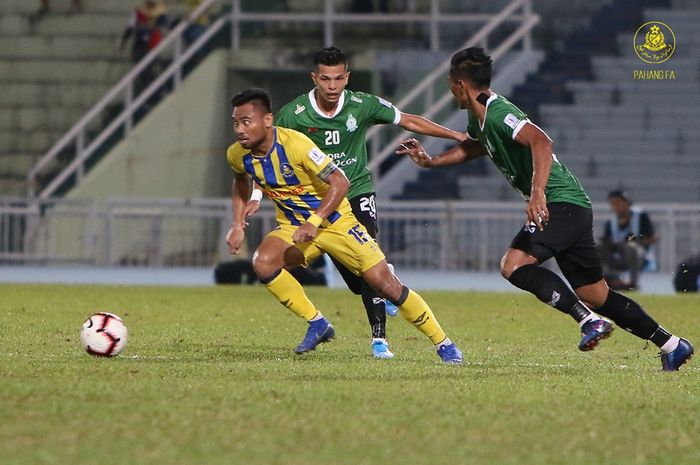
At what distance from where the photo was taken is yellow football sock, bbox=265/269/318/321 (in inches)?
405

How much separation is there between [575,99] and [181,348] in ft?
53.5

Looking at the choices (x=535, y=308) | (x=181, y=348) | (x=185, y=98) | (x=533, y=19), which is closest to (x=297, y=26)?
(x=185, y=98)

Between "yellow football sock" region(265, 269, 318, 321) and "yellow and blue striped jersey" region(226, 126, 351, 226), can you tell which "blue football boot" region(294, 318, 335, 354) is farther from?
"yellow and blue striped jersey" region(226, 126, 351, 226)

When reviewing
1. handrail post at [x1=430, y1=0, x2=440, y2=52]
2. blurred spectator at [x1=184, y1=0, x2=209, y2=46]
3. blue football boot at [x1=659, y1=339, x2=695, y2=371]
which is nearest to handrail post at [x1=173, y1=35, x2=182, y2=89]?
blurred spectator at [x1=184, y1=0, x2=209, y2=46]

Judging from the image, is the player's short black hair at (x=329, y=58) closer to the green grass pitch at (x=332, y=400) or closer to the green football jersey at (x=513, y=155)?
the green football jersey at (x=513, y=155)

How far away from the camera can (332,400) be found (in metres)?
7.75

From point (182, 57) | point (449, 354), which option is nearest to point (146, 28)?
point (182, 57)

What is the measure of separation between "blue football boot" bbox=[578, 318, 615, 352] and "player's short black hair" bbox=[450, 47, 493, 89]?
5.30ft

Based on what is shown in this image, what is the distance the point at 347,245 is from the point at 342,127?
4.63ft

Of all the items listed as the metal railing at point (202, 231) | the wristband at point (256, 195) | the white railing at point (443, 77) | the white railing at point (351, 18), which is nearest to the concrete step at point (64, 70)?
the white railing at point (351, 18)

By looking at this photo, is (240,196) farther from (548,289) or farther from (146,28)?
(146,28)

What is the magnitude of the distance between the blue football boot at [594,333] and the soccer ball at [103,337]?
9.15ft

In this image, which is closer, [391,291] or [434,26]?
[391,291]

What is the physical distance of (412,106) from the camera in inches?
1039
